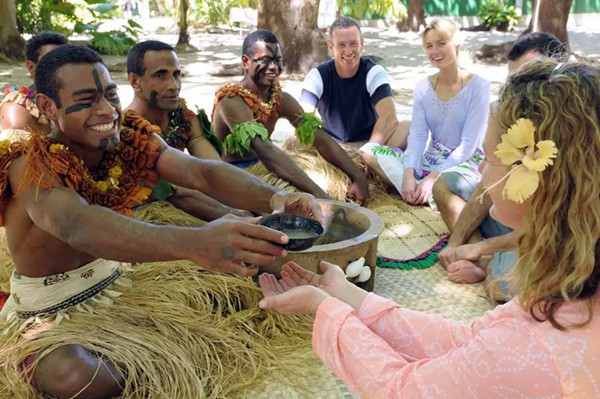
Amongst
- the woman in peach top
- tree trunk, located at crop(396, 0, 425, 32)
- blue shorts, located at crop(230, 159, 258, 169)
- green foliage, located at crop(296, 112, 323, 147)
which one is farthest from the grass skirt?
tree trunk, located at crop(396, 0, 425, 32)

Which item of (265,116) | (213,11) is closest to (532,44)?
(265,116)

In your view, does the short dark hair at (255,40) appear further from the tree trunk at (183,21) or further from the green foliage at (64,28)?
the tree trunk at (183,21)

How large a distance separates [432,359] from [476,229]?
2.08 meters

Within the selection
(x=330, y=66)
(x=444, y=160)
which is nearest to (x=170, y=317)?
(x=444, y=160)

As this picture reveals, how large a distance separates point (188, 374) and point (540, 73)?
5.13 feet

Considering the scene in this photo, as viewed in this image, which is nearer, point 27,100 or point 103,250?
point 103,250

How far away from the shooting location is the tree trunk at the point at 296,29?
7988mm

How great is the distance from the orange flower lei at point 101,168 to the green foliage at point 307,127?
5.51 ft

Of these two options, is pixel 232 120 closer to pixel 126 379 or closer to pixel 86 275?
pixel 86 275

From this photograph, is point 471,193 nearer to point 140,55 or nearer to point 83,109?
point 140,55

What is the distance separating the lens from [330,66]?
474 cm

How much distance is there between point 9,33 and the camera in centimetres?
1127

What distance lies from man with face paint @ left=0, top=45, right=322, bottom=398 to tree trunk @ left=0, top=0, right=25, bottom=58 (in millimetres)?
10128

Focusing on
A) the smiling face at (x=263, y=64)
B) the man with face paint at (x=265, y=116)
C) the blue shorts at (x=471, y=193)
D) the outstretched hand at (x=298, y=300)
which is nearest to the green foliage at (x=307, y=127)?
the man with face paint at (x=265, y=116)
